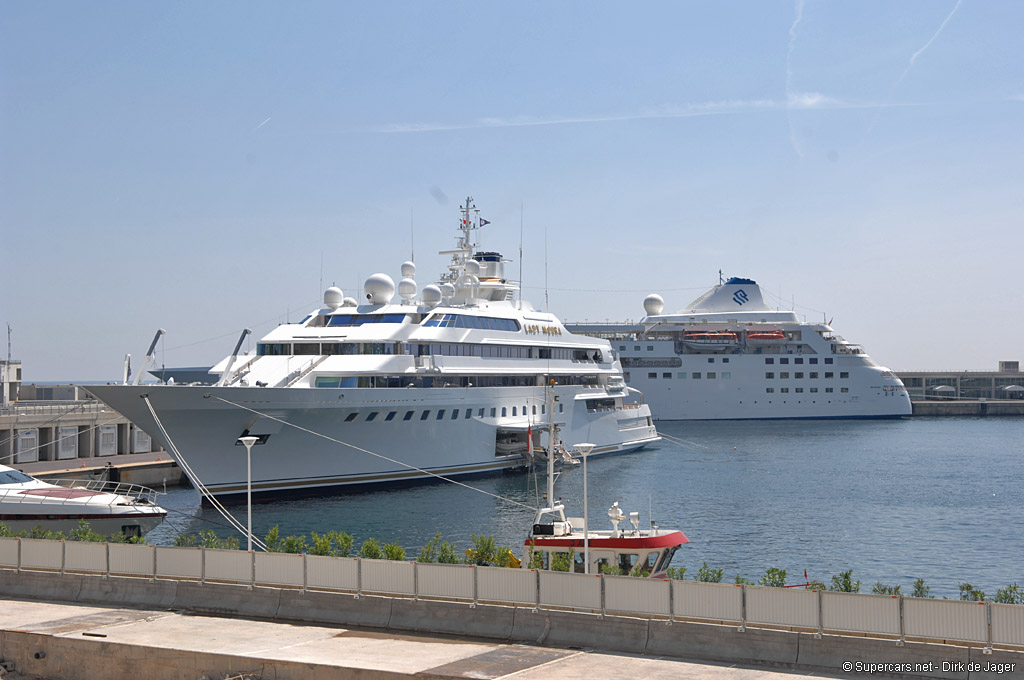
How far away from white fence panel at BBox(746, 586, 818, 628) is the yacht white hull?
24.8 metres

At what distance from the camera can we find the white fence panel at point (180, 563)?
18172 millimetres

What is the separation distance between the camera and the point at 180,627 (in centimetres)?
1655

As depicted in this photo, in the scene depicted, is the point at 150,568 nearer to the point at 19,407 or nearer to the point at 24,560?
the point at 24,560

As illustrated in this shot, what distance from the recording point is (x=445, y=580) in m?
16.2

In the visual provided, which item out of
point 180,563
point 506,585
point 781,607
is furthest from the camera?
point 180,563

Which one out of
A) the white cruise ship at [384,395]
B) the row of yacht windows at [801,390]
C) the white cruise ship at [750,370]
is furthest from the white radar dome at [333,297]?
the row of yacht windows at [801,390]

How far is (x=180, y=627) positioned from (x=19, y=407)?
135 ft

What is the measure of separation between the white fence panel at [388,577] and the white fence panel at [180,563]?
351 centimetres

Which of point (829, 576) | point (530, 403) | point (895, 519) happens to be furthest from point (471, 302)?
point (829, 576)

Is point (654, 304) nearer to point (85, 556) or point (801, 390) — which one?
point (801, 390)

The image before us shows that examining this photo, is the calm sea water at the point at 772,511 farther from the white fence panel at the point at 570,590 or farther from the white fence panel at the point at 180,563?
the white fence panel at the point at 180,563

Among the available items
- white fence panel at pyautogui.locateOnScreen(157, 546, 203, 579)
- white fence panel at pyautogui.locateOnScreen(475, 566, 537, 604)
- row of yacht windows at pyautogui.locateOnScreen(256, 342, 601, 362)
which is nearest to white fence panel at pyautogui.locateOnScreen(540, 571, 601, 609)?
white fence panel at pyautogui.locateOnScreen(475, 566, 537, 604)

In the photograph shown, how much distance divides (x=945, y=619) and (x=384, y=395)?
92.5ft

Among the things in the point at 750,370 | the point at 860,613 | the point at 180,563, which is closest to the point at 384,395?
the point at 180,563
